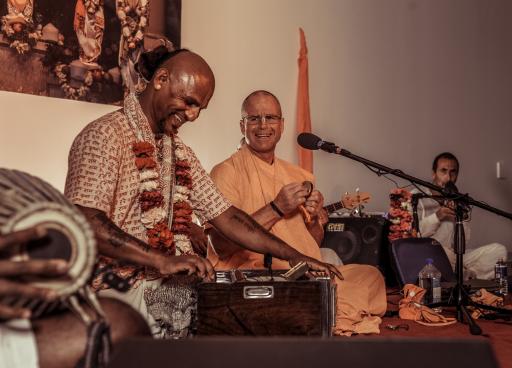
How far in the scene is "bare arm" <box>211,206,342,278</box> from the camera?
8.38 ft

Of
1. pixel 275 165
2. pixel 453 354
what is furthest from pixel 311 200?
pixel 453 354

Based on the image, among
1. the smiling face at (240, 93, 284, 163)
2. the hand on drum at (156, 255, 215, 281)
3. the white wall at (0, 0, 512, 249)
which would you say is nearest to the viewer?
the hand on drum at (156, 255, 215, 281)

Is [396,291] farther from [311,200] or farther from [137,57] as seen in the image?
[137,57]

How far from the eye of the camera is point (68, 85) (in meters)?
4.39

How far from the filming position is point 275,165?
394 cm

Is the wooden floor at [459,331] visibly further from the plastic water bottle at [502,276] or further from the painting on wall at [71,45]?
the painting on wall at [71,45]

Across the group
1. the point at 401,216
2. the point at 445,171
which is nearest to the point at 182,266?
the point at 401,216

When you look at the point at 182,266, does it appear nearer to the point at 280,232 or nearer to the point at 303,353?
the point at 303,353

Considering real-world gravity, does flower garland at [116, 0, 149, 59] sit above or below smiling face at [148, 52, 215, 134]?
above

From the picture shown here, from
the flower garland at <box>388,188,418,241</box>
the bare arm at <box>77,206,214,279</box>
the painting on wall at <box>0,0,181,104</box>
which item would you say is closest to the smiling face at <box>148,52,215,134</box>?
the bare arm at <box>77,206,214,279</box>

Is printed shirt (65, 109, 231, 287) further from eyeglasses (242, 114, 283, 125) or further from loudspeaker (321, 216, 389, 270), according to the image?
loudspeaker (321, 216, 389, 270)

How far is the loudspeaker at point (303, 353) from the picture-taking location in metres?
0.85

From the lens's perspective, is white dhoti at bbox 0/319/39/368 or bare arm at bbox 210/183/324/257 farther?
bare arm at bbox 210/183/324/257

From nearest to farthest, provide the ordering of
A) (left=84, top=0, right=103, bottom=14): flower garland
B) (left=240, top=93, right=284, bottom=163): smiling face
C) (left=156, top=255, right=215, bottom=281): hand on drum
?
(left=156, top=255, right=215, bottom=281): hand on drum < (left=240, top=93, right=284, bottom=163): smiling face < (left=84, top=0, right=103, bottom=14): flower garland
